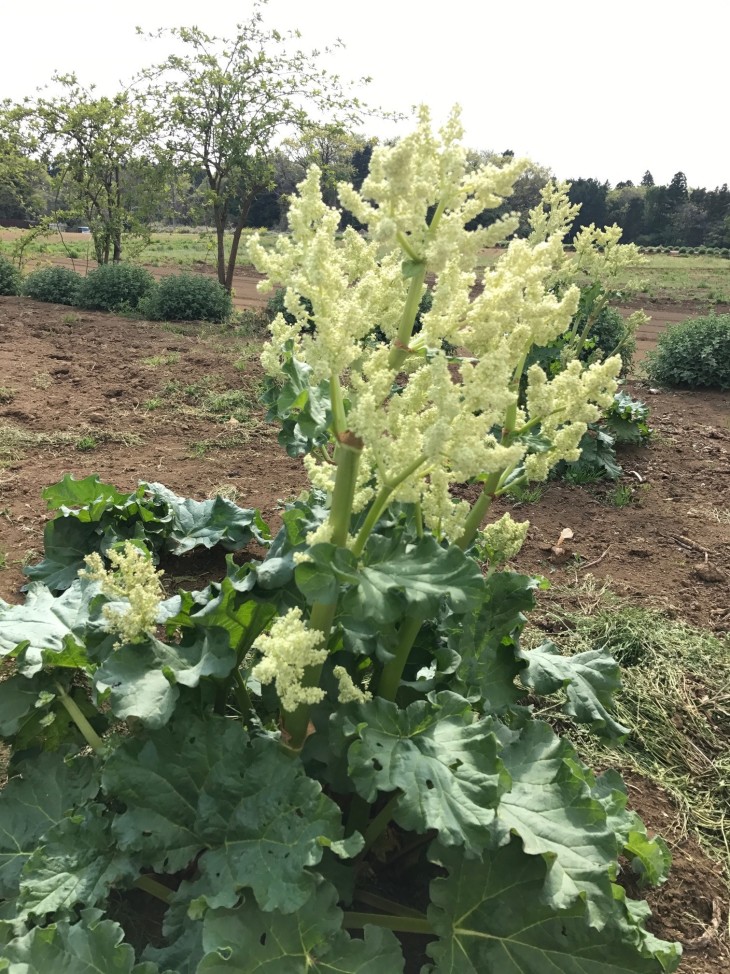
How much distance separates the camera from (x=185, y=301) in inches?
481

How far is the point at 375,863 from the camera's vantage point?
7.85 feet

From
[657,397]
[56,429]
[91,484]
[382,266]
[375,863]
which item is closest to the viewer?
[382,266]

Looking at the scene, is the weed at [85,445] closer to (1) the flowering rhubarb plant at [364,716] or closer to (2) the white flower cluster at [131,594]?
(1) the flowering rhubarb plant at [364,716]

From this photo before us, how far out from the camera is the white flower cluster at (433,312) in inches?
68.3

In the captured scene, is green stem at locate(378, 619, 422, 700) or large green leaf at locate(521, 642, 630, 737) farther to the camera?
large green leaf at locate(521, 642, 630, 737)

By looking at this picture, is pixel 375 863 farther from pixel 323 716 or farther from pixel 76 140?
pixel 76 140

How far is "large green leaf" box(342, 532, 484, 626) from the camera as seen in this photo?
1772mm

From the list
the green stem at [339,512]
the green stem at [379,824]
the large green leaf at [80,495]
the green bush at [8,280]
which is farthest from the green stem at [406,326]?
the green bush at [8,280]

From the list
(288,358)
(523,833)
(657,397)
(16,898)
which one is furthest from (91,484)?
(657,397)

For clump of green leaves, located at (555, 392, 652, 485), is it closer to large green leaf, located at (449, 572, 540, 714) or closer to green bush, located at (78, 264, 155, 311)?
large green leaf, located at (449, 572, 540, 714)

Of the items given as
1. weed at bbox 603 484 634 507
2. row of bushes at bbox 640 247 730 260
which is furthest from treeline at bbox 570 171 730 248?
weed at bbox 603 484 634 507

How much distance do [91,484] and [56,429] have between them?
2773 mm

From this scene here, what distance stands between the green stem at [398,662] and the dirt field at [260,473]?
1234 millimetres

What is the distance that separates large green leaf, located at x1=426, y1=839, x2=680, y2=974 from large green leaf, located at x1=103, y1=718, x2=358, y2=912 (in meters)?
0.39
